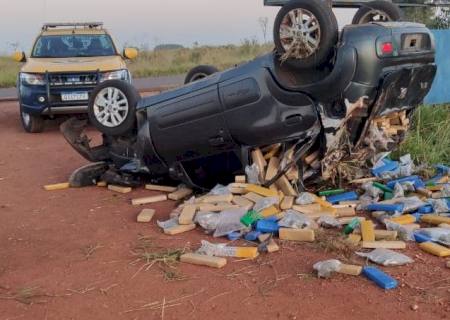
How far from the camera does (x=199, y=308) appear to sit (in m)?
3.76

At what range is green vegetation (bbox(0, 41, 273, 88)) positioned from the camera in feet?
89.6

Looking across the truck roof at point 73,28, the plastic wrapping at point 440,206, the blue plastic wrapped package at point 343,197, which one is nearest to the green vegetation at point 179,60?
the truck roof at point 73,28

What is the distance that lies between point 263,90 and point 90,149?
250 cm

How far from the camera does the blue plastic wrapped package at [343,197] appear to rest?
19.0 ft

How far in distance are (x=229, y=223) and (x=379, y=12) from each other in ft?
Result: 8.79

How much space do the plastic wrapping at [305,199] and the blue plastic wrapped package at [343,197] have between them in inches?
11.0

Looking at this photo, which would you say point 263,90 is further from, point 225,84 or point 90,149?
point 90,149

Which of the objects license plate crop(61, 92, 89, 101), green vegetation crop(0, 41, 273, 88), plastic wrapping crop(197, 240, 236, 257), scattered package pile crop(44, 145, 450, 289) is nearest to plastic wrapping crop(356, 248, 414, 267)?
scattered package pile crop(44, 145, 450, 289)

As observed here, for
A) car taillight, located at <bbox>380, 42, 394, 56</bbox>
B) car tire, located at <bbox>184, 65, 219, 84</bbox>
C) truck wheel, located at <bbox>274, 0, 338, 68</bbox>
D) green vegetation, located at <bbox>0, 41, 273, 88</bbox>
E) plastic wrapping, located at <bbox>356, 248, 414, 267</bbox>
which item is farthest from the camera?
Result: green vegetation, located at <bbox>0, 41, 273, 88</bbox>

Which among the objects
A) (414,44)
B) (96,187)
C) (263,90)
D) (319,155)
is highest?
(414,44)

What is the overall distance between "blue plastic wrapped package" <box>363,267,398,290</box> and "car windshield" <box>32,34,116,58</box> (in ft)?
30.1

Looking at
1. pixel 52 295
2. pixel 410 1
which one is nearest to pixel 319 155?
pixel 52 295

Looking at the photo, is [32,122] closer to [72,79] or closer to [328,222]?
[72,79]

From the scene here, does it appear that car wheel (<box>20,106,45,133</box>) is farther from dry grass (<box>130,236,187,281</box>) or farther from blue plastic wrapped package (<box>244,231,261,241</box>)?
blue plastic wrapped package (<box>244,231,261,241</box>)
